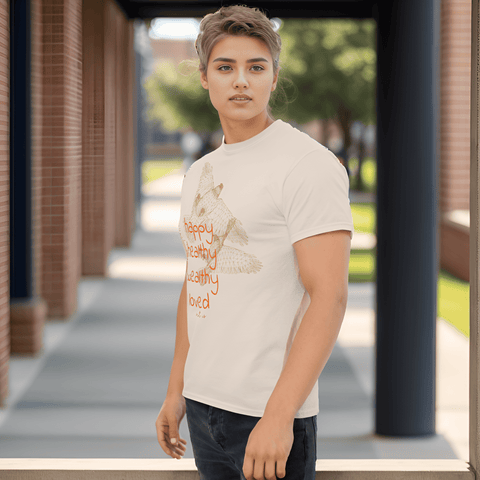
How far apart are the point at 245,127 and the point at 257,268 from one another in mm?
392

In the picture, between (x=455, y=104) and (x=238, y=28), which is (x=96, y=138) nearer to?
(x=455, y=104)

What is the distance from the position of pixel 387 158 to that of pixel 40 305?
163 inches

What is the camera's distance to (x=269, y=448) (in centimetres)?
182

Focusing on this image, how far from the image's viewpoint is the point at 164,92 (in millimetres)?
36500

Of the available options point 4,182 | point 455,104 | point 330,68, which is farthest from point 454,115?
point 330,68

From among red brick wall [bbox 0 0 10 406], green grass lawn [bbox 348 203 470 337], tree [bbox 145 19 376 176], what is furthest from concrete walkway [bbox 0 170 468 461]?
tree [bbox 145 19 376 176]

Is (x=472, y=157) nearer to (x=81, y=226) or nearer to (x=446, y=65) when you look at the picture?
(x=81, y=226)

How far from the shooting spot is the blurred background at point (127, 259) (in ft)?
16.0

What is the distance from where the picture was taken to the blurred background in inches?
191

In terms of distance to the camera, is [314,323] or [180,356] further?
[180,356]

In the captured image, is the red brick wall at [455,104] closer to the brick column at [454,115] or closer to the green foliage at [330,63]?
the brick column at [454,115]

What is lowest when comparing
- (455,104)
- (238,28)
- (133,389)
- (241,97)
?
(133,389)

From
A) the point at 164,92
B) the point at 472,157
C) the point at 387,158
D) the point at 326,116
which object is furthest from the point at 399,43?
the point at 164,92

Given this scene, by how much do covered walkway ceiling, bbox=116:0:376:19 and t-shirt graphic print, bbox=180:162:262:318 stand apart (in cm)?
455
